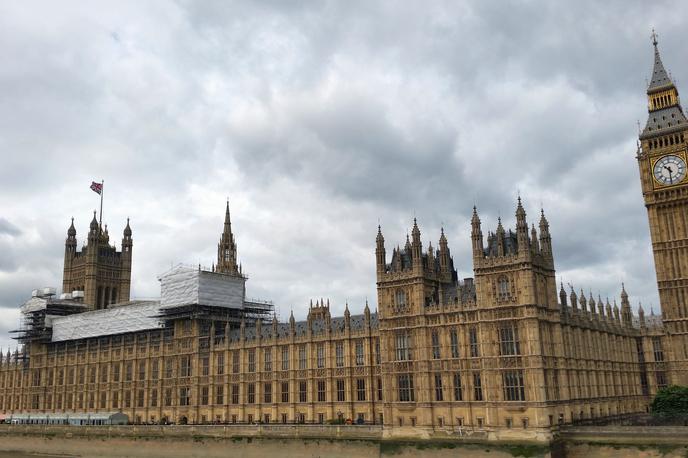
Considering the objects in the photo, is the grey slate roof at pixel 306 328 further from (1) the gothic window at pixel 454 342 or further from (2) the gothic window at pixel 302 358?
(1) the gothic window at pixel 454 342

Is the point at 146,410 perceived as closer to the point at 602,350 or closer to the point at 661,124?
the point at 602,350

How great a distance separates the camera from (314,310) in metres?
134

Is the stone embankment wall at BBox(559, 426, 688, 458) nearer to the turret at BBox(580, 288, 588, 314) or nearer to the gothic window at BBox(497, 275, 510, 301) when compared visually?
the gothic window at BBox(497, 275, 510, 301)

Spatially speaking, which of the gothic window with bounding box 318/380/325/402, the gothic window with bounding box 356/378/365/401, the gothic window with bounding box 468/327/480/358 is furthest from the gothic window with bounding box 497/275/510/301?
the gothic window with bounding box 318/380/325/402

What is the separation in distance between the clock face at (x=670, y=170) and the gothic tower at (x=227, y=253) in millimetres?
99136

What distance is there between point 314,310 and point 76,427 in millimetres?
47998

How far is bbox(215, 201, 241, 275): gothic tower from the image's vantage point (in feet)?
546

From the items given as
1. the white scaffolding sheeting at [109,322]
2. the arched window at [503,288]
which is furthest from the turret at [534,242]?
the white scaffolding sheeting at [109,322]

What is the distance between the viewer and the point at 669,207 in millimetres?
110625

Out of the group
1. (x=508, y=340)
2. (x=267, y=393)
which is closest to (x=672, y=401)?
(x=508, y=340)

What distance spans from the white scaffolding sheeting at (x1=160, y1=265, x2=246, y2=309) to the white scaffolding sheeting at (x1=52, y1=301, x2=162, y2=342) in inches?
205

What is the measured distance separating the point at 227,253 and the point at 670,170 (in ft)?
338

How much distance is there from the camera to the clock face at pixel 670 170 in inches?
4328

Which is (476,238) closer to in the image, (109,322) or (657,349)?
(657,349)
